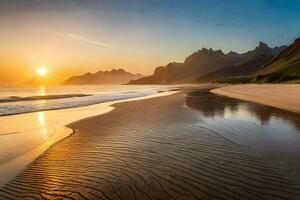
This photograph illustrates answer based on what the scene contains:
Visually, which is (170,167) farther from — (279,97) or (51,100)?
(51,100)

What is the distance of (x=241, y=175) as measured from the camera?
7.85 metres

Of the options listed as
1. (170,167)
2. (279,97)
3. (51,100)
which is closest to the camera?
(170,167)

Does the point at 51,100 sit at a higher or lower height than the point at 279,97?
lower

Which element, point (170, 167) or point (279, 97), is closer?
point (170, 167)

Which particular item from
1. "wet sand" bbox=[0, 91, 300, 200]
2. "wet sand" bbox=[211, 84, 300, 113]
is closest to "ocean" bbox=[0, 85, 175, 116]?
"wet sand" bbox=[0, 91, 300, 200]

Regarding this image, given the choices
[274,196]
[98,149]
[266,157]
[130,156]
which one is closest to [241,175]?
[274,196]

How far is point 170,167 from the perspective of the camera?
897 centimetres

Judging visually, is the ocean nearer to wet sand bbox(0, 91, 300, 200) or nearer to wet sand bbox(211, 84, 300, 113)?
wet sand bbox(0, 91, 300, 200)

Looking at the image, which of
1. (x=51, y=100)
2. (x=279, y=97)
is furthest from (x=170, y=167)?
(x=51, y=100)

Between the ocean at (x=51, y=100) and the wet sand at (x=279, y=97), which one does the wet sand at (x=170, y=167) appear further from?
the ocean at (x=51, y=100)

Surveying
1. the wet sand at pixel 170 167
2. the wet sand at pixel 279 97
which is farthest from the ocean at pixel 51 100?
the wet sand at pixel 279 97

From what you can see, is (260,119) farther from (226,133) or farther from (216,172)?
(216,172)

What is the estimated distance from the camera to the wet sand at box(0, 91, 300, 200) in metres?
7.06

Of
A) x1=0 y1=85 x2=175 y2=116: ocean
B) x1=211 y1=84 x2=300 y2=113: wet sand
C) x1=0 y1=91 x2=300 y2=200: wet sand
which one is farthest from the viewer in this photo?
x1=0 y1=85 x2=175 y2=116: ocean
